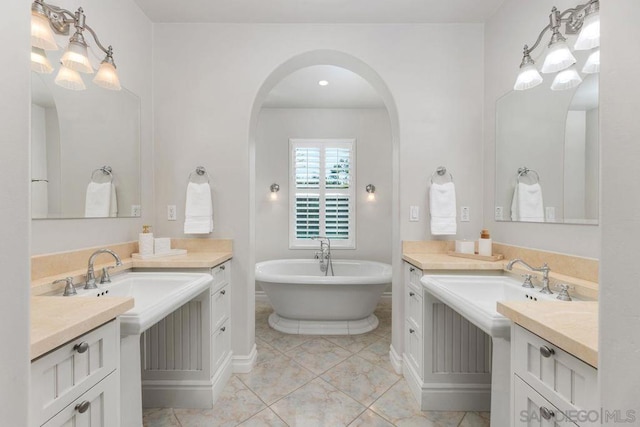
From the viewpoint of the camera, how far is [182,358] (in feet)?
6.27

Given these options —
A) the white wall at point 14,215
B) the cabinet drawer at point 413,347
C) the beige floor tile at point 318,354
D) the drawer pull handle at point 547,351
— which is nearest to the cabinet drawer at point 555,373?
the drawer pull handle at point 547,351

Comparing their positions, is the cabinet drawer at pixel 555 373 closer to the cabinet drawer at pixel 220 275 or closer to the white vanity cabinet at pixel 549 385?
the white vanity cabinet at pixel 549 385

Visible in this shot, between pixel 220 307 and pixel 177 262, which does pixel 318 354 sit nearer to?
pixel 220 307

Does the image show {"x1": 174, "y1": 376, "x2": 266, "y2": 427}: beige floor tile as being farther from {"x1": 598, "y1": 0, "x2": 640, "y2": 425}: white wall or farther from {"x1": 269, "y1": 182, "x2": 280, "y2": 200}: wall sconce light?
{"x1": 269, "y1": 182, "x2": 280, "y2": 200}: wall sconce light

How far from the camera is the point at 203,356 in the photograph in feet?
6.23

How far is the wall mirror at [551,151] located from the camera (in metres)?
1.43

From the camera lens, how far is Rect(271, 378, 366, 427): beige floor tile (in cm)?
173

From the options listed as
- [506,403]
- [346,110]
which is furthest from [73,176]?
[346,110]

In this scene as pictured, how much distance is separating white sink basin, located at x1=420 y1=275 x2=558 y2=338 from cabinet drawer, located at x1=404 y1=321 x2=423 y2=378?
498 millimetres

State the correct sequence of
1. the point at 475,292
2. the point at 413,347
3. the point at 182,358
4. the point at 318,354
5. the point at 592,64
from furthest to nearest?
the point at 318,354 → the point at 413,347 → the point at 182,358 → the point at 475,292 → the point at 592,64

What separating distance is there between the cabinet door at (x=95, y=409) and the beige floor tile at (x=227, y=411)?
3.08ft

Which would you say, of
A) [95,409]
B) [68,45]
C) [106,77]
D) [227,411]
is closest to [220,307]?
[227,411]

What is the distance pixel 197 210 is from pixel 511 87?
239 centimetres

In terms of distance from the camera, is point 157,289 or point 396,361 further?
point 396,361
